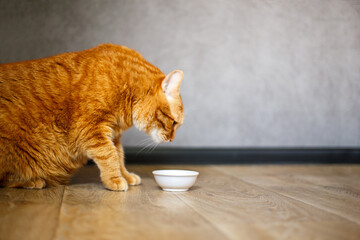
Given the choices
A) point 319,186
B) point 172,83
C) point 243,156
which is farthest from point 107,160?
point 243,156

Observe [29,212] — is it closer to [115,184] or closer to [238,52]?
[115,184]

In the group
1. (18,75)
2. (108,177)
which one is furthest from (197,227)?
(18,75)

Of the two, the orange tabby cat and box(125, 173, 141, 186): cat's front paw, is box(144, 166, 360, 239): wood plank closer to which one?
box(125, 173, 141, 186): cat's front paw

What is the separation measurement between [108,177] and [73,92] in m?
0.41

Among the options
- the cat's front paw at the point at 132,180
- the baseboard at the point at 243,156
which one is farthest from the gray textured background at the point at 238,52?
the cat's front paw at the point at 132,180

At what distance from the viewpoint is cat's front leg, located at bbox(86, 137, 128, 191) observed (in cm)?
162

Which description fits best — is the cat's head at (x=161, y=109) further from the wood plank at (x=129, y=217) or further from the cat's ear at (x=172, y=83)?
the wood plank at (x=129, y=217)

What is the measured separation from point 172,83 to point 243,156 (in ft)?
4.73

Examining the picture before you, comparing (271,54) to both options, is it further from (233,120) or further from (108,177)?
(108,177)

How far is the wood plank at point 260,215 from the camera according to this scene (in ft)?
3.38

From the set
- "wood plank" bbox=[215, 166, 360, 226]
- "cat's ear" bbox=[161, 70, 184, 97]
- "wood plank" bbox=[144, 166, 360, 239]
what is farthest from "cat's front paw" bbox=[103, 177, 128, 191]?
"wood plank" bbox=[215, 166, 360, 226]

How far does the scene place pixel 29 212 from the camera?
3.91 feet

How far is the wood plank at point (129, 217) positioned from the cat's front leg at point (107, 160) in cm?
4

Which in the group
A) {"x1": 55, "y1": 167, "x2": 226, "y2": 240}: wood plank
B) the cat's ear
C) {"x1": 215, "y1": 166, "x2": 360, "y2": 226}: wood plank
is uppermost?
the cat's ear
